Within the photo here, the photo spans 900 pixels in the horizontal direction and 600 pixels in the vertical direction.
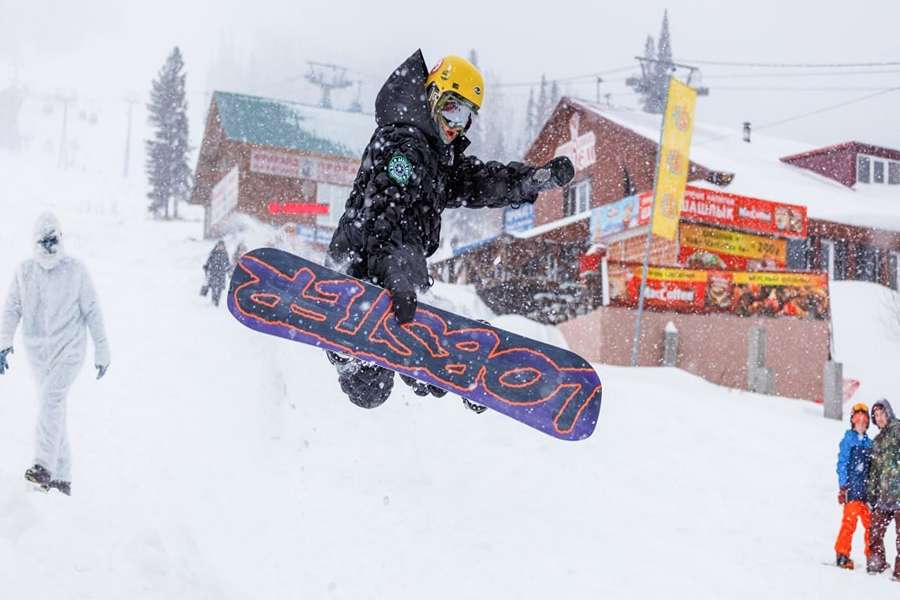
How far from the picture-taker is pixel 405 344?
14.1ft

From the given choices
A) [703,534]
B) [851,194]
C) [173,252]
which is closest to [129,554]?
[703,534]

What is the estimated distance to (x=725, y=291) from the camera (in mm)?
16766

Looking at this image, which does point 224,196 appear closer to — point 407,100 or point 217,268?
point 217,268

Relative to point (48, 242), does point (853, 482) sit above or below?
below

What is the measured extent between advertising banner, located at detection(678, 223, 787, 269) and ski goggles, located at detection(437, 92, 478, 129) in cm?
1749

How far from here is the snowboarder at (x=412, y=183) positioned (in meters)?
3.91

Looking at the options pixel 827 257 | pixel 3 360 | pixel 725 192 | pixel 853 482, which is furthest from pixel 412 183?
pixel 827 257

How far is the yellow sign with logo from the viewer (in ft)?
69.0

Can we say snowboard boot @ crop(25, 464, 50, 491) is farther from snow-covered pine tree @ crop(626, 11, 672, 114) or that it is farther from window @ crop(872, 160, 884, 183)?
snow-covered pine tree @ crop(626, 11, 672, 114)

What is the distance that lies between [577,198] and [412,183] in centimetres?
2758

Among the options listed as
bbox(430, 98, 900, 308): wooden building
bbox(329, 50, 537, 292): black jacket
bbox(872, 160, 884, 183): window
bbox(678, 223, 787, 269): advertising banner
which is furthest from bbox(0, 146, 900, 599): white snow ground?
bbox(872, 160, 884, 183): window

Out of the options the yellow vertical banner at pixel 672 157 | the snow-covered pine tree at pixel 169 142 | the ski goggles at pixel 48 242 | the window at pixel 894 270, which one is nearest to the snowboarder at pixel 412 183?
the ski goggles at pixel 48 242

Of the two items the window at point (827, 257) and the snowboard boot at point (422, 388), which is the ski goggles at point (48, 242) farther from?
the window at point (827, 257)

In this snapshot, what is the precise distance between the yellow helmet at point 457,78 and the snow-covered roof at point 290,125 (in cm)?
3022
